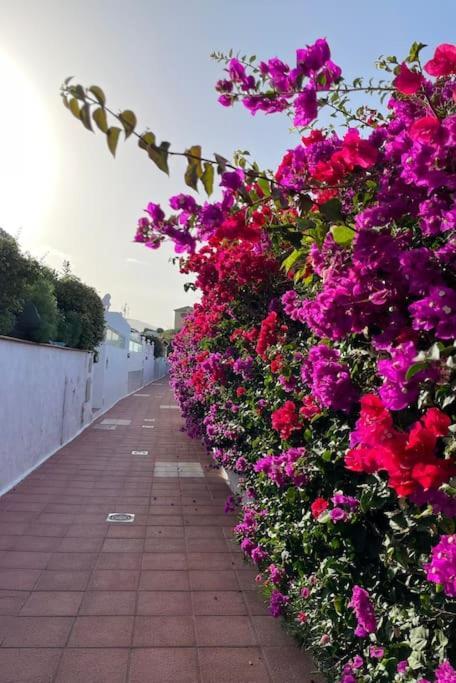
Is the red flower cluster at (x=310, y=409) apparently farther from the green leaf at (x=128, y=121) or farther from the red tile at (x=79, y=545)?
the red tile at (x=79, y=545)

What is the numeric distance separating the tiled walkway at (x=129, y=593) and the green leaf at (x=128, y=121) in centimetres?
290

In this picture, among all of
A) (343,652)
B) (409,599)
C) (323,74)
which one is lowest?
(343,652)

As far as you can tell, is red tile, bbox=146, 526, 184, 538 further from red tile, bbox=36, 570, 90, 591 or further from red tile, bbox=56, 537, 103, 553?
red tile, bbox=36, 570, 90, 591

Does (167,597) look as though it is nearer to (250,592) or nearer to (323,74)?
(250,592)

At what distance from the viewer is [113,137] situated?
1154mm

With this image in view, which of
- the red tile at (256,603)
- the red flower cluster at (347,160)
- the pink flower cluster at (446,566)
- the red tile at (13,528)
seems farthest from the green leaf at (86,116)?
the red tile at (13,528)

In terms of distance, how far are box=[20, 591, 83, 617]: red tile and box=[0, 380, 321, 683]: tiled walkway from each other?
0.01 m

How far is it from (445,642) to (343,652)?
95 cm

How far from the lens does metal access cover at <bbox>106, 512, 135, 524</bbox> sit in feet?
17.9

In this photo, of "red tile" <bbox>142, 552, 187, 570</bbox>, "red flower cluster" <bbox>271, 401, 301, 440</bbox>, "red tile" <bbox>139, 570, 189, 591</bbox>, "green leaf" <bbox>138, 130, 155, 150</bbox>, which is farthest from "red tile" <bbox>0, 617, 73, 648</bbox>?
"green leaf" <bbox>138, 130, 155, 150</bbox>

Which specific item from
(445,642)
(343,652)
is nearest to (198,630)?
(343,652)

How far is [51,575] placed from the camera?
4.01m

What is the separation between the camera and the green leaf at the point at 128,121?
3.77 ft

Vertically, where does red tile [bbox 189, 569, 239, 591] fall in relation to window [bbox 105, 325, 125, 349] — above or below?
below
